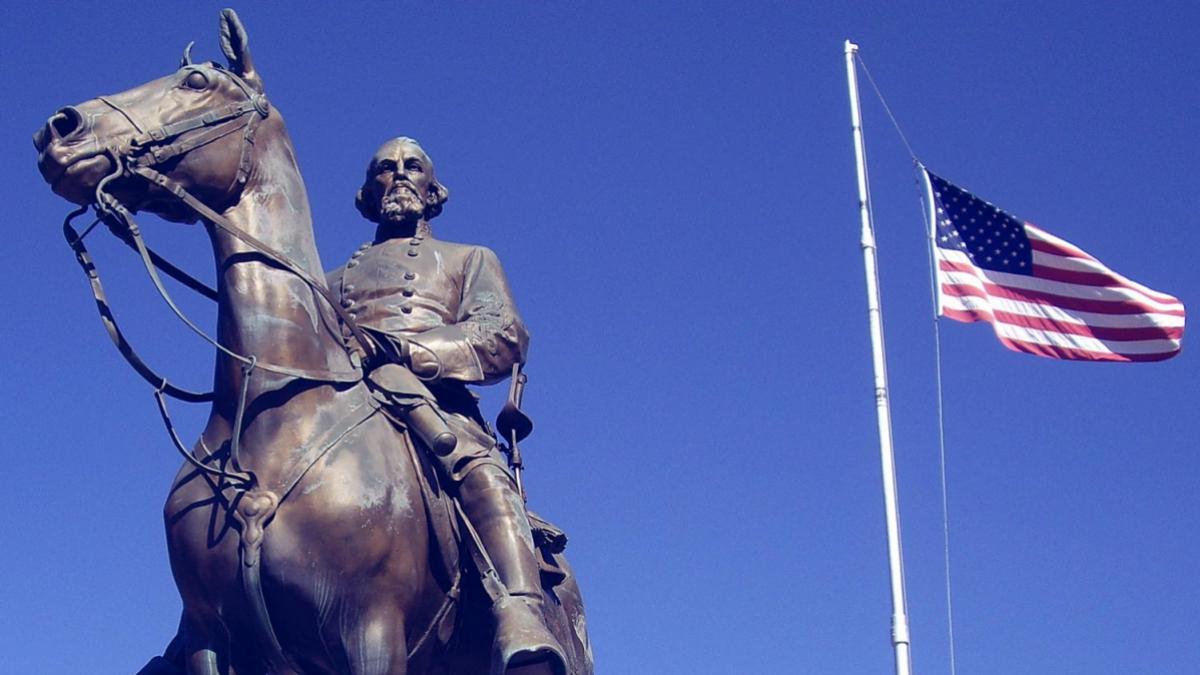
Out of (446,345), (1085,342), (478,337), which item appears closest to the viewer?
(446,345)

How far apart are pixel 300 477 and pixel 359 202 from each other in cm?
356

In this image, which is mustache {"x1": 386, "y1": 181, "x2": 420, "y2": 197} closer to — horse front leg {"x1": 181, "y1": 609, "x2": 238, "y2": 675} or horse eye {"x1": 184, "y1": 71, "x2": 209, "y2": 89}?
horse eye {"x1": 184, "y1": 71, "x2": 209, "y2": 89}

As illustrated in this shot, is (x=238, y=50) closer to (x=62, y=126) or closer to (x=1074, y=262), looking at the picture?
(x=62, y=126)

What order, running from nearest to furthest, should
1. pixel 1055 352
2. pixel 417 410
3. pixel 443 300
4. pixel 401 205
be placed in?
pixel 417 410, pixel 443 300, pixel 401 205, pixel 1055 352

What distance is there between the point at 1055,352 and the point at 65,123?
9.28 m

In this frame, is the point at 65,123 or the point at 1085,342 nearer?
the point at 65,123

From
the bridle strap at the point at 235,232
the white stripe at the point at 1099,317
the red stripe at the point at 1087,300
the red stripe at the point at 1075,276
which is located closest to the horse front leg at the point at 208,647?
the bridle strap at the point at 235,232

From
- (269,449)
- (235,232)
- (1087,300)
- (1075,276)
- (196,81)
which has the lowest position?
(269,449)

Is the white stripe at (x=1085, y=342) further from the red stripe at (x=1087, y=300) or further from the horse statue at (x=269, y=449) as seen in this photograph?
the horse statue at (x=269, y=449)

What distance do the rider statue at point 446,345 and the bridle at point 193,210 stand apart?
564 mm

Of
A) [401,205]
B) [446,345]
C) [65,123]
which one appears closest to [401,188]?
[401,205]

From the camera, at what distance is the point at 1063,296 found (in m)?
16.3

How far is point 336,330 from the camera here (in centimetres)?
1127

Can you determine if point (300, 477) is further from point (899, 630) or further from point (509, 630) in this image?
point (899, 630)
